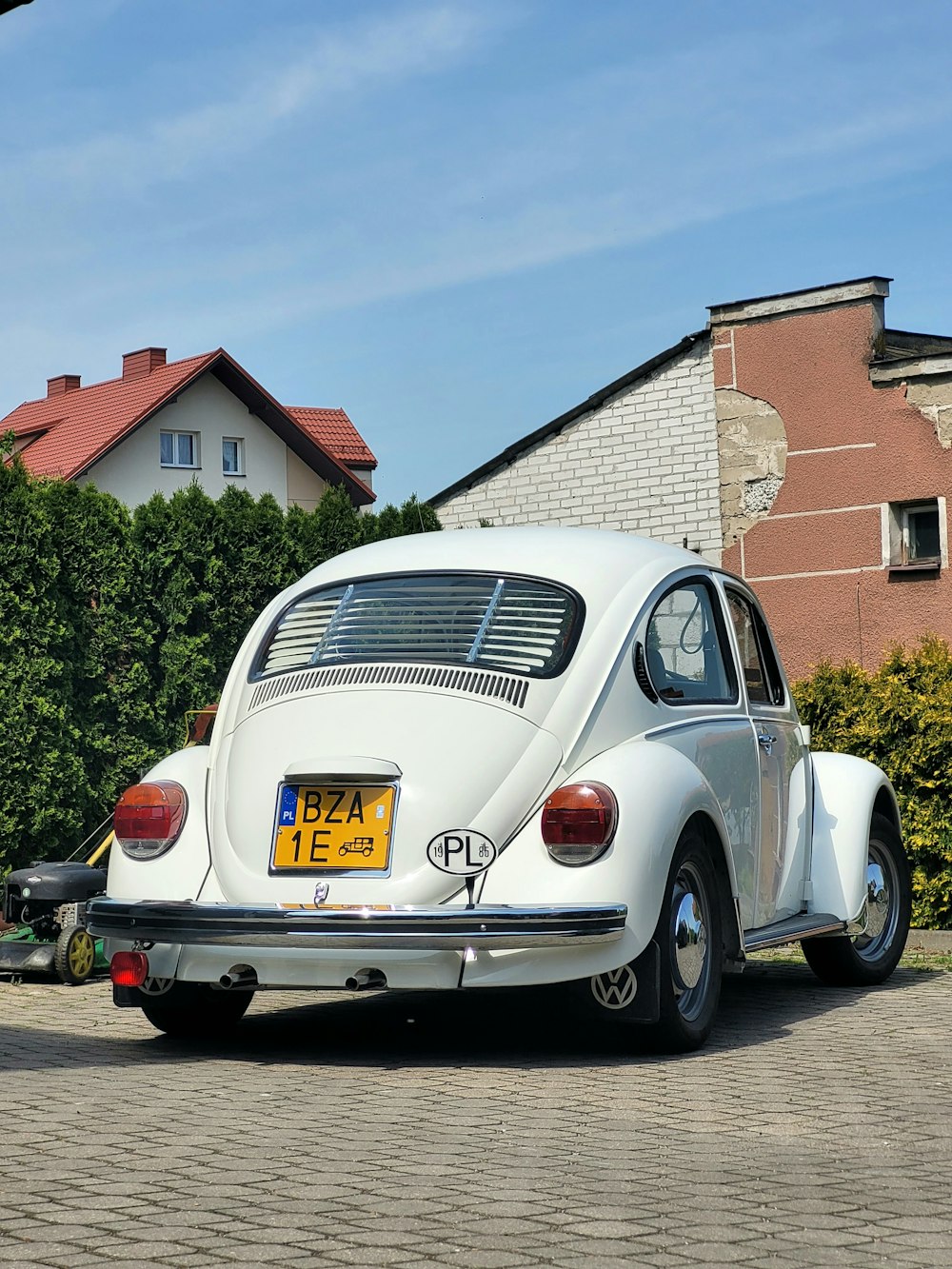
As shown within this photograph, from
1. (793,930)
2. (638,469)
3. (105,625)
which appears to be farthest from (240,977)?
(638,469)

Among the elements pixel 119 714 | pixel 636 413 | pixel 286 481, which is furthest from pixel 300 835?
pixel 286 481

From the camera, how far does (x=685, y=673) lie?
26.7 ft

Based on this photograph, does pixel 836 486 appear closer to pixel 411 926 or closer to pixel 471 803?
pixel 471 803

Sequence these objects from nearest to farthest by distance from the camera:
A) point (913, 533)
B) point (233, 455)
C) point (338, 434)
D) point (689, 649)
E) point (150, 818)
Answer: point (150, 818), point (689, 649), point (913, 533), point (233, 455), point (338, 434)

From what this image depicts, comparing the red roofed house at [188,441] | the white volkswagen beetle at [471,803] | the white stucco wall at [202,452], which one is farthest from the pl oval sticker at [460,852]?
the white stucco wall at [202,452]

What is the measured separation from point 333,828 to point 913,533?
15742mm

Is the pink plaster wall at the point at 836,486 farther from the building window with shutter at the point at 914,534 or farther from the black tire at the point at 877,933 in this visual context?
the black tire at the point at 877,933

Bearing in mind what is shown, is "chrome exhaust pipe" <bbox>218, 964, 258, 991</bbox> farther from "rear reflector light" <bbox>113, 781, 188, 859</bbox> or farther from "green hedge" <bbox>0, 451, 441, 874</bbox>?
"green hedge" <bbox>0, 451, 441, 874</bbox>

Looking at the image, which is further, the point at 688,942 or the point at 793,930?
the point at 793,930

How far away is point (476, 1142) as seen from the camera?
5.51 meters

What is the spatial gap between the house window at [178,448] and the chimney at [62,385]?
31.6ft

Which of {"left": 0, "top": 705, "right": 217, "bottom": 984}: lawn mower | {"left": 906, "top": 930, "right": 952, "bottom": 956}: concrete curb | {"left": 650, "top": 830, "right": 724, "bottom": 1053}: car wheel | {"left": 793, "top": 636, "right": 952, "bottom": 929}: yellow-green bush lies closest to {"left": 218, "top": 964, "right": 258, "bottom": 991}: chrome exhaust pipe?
{"left": 650, "top": 830, "right": 724, "bottom": 1053}: car wheel

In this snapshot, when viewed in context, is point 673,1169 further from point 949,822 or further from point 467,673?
point 949,822

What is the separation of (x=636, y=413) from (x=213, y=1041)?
17106mm
